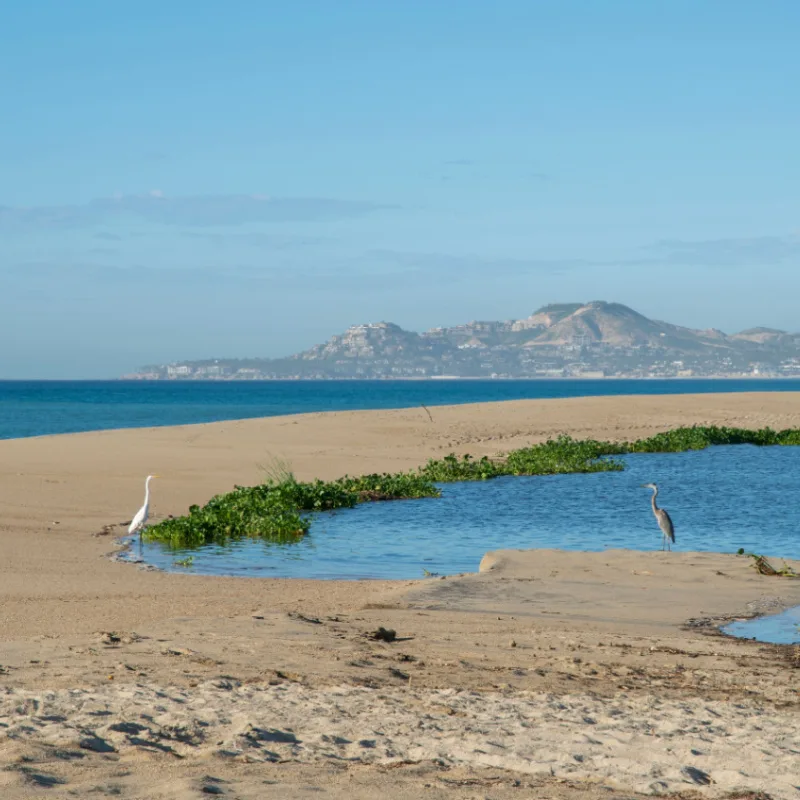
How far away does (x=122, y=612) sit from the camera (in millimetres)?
11078

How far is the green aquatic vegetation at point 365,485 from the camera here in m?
17.8

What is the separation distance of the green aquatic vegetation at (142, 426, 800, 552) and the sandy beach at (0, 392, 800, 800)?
1905mm

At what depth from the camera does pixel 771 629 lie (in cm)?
1112

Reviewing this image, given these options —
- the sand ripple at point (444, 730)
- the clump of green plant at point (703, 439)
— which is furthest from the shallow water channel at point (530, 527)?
the clump of green plant at point (703, 439)

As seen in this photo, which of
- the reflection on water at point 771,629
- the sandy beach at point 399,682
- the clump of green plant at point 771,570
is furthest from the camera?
the clump of green plant at point 771,570

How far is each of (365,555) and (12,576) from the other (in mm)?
5077

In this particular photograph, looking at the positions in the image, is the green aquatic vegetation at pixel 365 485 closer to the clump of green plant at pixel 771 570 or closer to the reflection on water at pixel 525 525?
the reflection on water at pixel 525 525

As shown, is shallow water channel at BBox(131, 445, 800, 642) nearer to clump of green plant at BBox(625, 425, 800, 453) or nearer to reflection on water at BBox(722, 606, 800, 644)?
reflection on water at BBox(722, 606, 800, 644)

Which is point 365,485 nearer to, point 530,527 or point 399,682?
point 530,527

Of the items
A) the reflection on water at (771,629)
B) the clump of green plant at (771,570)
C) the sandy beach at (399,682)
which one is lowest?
the reflection on water at (771,629)

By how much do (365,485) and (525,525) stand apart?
4.98 metres

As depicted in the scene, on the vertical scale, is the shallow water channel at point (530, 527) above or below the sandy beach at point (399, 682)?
below

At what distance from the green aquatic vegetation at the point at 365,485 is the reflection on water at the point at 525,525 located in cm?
52

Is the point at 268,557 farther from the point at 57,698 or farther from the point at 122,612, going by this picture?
the point at 57,698
